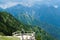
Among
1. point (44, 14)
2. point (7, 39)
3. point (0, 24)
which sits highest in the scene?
point (44, 14)

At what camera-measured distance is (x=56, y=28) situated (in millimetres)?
129125

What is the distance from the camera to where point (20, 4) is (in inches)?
6097

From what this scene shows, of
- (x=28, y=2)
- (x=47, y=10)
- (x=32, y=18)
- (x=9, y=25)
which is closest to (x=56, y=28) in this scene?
(x=32, y=18)

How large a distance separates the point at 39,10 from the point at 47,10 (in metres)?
10.7

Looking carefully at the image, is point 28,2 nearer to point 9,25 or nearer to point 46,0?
point 46,0

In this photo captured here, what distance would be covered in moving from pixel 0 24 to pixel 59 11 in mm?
96582

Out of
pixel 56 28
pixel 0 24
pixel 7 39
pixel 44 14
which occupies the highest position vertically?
pixel 44 14

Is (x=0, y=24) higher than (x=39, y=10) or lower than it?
lower

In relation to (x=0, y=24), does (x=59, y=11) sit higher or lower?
higher

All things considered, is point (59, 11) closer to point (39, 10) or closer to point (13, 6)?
point (39, 10)

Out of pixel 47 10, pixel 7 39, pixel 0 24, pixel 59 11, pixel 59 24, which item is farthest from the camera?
pixel 47 10

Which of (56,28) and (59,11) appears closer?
(56,28)

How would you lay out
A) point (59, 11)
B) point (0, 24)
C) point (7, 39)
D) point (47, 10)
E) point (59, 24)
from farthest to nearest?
1. point (47, 10)
2. point (59, 11)
3. point (59, 24)
4. point (0, 24)
5. point (7, 39)

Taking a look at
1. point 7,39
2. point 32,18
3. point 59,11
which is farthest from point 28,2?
point 7,39
